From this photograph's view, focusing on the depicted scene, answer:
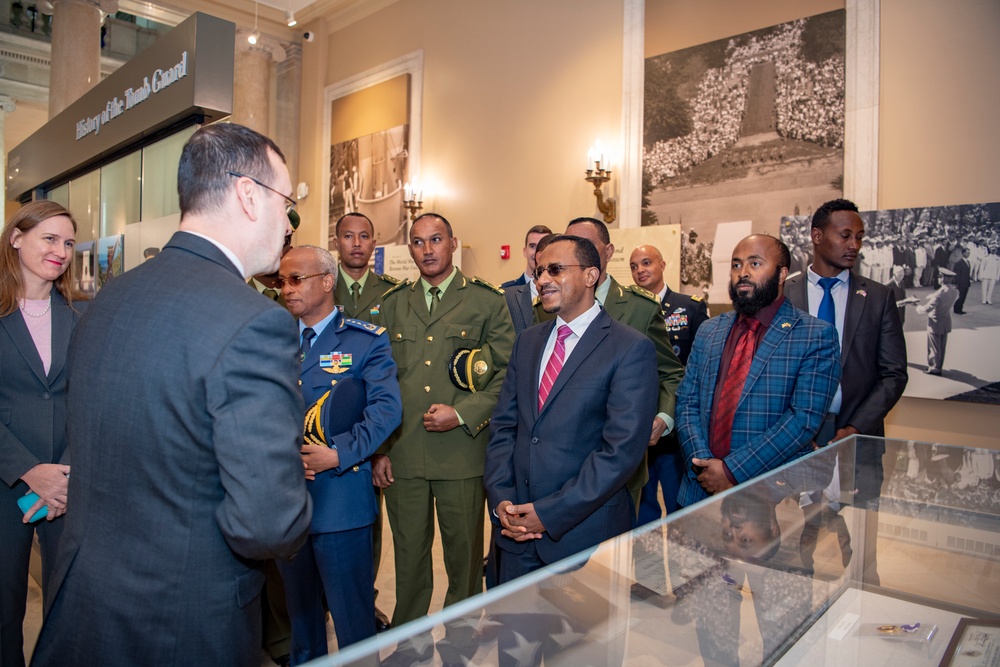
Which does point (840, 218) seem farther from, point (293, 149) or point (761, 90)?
point (293, 149)

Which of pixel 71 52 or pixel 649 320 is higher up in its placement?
pixel 71 52

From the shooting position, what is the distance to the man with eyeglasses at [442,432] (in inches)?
110

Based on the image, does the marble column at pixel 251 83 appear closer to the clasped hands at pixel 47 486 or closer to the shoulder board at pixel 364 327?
the shoulder board at pixel 364 327

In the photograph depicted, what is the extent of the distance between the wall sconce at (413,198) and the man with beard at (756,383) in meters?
5.62

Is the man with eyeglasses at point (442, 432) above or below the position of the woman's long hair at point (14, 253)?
below

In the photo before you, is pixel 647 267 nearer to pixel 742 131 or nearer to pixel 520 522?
pixel 742 131

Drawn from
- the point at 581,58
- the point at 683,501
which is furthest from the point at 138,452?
the point at 581,58

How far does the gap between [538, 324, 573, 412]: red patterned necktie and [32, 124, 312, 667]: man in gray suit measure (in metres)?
1.11

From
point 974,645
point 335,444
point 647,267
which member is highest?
point 647,267

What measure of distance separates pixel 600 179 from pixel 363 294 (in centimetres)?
300

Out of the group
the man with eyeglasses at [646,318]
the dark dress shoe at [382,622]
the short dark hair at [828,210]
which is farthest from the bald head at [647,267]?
the dark dress shoe at [382,622]

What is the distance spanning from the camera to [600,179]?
229 inches

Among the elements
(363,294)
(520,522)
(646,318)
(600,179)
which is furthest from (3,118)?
(520,522)

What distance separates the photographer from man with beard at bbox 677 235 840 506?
2.26 meters
